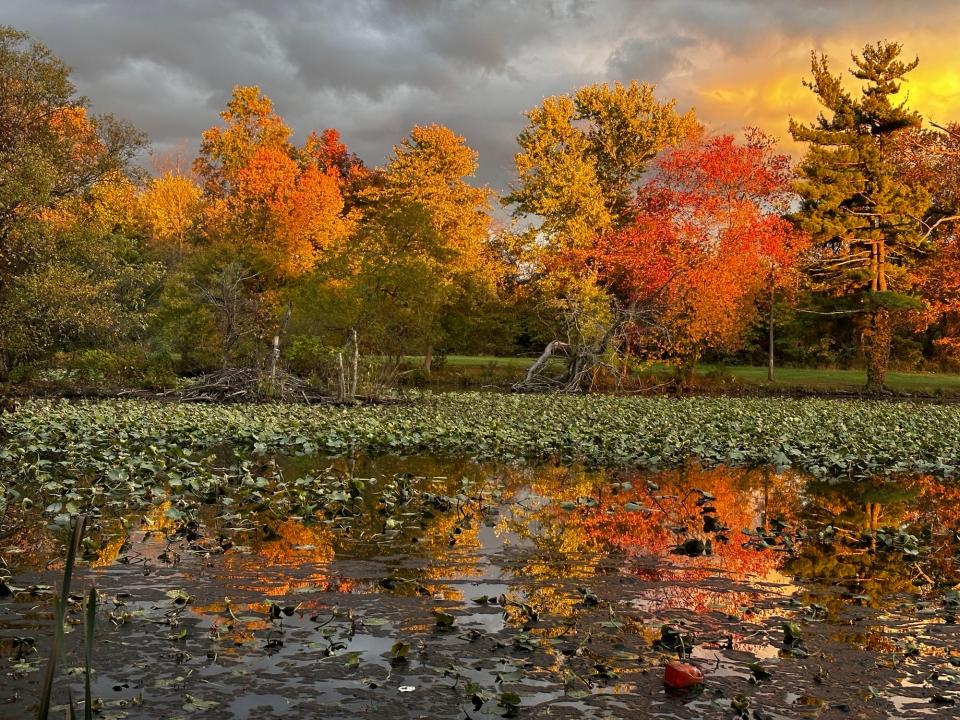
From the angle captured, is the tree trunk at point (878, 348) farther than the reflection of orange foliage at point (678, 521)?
Yes

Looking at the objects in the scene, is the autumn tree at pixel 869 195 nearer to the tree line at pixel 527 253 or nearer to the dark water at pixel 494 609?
the tree line at pixel 527 253

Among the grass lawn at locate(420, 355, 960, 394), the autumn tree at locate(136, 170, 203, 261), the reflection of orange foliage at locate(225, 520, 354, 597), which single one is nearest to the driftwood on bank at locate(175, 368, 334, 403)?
the grass lawn at locate(420, 355, 960, 394)

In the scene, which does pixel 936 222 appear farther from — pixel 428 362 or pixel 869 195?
pixel 428 362

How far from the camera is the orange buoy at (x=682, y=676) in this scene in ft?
15.6

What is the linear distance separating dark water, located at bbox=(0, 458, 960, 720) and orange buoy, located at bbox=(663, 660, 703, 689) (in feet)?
0.18

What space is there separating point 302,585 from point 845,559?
17.0ft

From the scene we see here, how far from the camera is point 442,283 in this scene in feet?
117

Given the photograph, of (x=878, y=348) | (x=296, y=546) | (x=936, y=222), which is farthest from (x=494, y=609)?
(x=936, y=222)

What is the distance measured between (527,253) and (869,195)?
14.3 m

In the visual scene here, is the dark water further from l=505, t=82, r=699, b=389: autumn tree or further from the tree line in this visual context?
l=505, t=82, r=699, b=389: autumn tree

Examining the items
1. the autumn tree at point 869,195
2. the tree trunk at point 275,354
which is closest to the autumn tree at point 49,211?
the tree trunk at point 275,354

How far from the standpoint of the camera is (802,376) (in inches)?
1516

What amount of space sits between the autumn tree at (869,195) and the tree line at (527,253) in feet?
0.31

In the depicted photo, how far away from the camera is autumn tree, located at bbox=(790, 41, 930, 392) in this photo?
33594 millimetres
